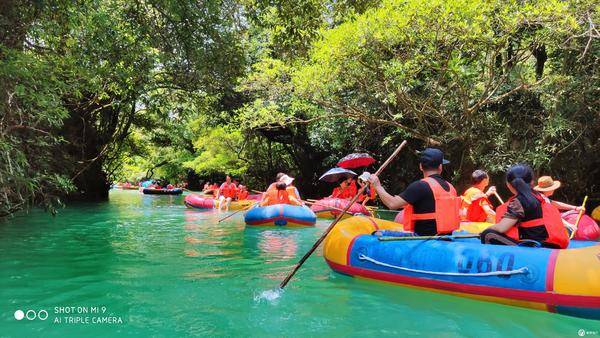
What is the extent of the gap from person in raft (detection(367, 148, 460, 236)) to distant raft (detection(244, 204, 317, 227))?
16.4 feet

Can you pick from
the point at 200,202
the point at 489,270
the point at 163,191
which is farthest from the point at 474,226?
the point at 163,191

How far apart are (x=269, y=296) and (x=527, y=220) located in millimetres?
Answer: 2515

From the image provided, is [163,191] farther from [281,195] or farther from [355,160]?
[281,195]

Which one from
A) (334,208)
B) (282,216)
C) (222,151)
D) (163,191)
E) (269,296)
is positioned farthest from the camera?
(163,191)

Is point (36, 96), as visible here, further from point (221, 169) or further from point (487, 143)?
point (221, 169)

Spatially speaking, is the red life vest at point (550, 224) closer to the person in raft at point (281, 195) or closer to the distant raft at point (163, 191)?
the person in raft at point (281, 195)

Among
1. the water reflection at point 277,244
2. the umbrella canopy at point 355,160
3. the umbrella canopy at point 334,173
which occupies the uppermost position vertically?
the umbrella canopy at point 355,160

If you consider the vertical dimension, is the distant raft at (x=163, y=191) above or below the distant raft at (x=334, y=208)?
below

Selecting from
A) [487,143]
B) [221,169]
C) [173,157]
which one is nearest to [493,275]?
[487,143]

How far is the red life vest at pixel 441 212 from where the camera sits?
4.71m

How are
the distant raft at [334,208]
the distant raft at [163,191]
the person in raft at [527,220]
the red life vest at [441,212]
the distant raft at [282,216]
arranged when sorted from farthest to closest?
1. the distant raft at [163,191]
2. the distant raft at [334,208]
3. the distant raft at [282,216]
4. the red life vest at [441,212]
5. the person in raft at [527,220]

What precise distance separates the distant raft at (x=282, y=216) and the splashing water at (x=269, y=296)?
493cm

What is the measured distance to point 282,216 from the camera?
9844 millimetres

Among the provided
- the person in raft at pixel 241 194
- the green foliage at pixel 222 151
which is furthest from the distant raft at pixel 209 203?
the green foliage at pixel 222 151
